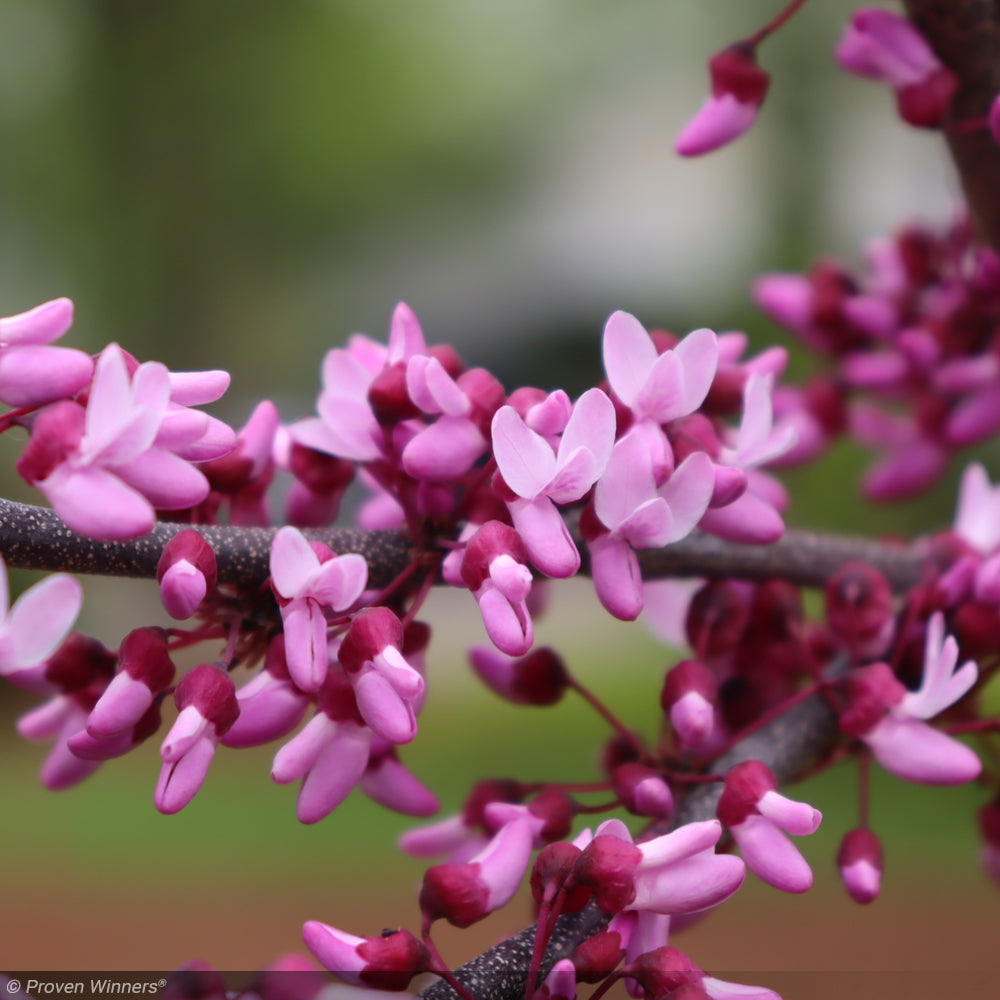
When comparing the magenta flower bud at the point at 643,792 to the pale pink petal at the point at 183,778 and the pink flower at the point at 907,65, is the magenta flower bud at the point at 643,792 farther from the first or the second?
the pink flower at the point at 907,65

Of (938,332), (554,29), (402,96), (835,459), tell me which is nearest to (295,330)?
(402,96)

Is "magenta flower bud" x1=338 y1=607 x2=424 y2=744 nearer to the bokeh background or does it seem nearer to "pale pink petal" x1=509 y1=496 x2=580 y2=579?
"pale pink petal" x1=509 y1=496 x2=580 y2=579

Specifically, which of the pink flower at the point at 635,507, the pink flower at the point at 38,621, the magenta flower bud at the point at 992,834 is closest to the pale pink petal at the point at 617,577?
the pink flower at the point at 635,507

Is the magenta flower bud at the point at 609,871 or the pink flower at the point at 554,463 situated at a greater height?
the pink flower at the point at 554,463

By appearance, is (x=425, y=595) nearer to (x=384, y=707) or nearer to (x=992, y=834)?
(x=384, y=707)

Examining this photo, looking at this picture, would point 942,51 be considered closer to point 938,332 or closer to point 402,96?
point 938,332

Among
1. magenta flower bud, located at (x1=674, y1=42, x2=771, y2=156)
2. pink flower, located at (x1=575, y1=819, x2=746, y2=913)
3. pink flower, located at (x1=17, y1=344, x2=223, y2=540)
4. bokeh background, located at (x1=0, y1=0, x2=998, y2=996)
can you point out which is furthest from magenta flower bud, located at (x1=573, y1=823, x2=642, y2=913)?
bokeh background, located at (x1=0, y1=0, x2=998, y2=996)
